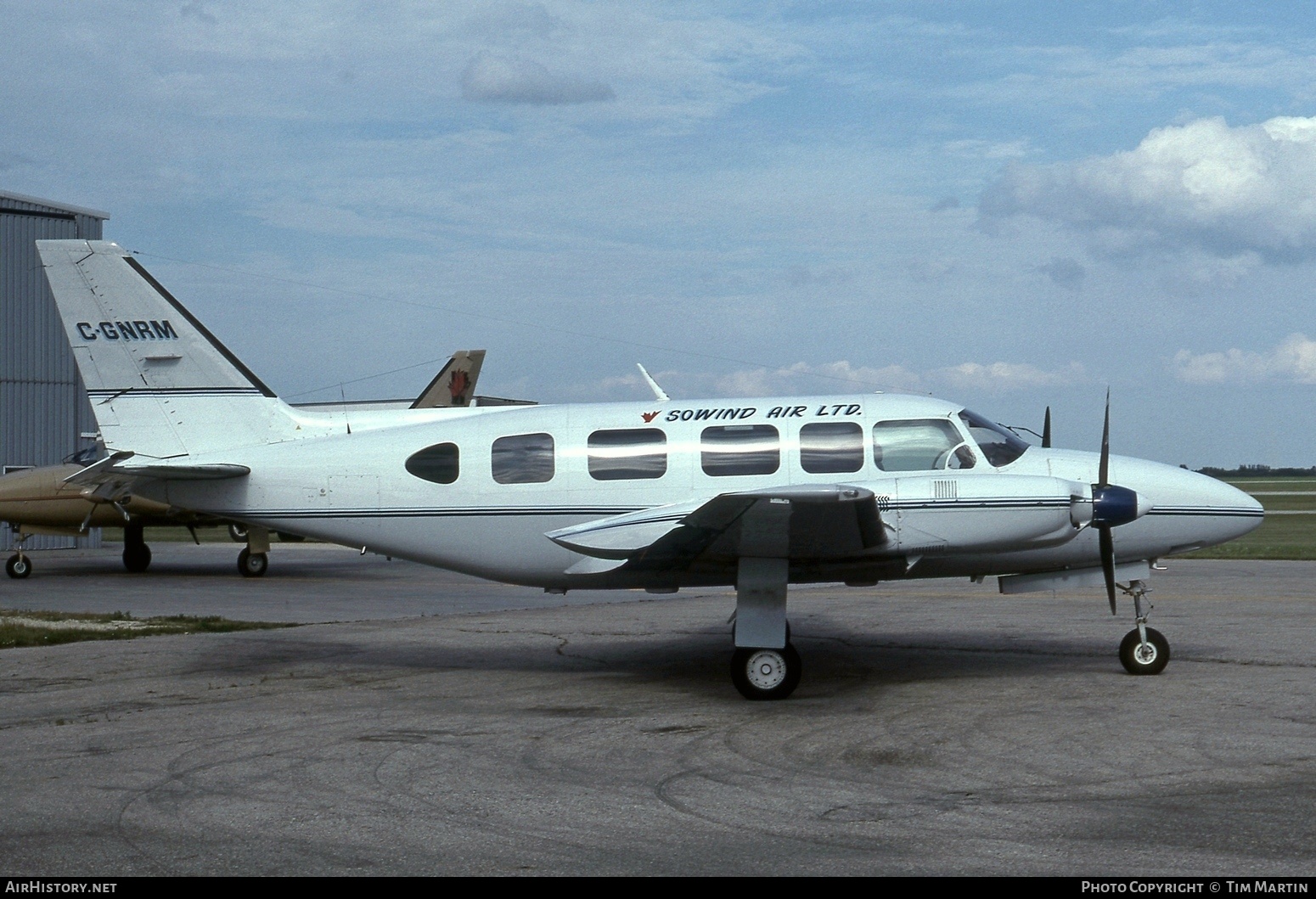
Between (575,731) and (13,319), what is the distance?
31953mm

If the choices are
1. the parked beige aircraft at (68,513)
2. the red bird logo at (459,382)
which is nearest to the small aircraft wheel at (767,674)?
the parked beige aircraft at (68,513)

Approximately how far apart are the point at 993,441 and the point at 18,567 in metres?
21.5

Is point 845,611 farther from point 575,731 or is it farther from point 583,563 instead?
point 575,731

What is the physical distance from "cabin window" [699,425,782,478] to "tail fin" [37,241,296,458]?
4.68 m

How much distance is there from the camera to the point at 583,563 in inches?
463

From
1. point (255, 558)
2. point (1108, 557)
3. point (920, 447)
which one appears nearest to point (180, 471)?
point (920, 447)

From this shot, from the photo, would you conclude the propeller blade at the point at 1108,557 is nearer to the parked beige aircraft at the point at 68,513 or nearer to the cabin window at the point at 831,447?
the cabin window at the point at 831,447

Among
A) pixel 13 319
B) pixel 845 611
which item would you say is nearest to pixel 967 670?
pixel 845 611

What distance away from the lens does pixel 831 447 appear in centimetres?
1161

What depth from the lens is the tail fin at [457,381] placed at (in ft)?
104

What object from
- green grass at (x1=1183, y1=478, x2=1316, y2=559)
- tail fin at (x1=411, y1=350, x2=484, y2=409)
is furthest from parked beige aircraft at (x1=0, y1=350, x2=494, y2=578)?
green grass at (x1=1183, y1=478, x2=1316, y2=559)

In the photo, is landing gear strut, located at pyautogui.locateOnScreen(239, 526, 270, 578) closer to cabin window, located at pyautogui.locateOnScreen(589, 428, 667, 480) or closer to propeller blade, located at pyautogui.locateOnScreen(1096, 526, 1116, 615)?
cabin window, located at pyautogui.locateOnScreen(589, 428, 667, 480)

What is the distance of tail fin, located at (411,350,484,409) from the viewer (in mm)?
31650

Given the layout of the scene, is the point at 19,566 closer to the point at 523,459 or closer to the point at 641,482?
the point at 523,459
